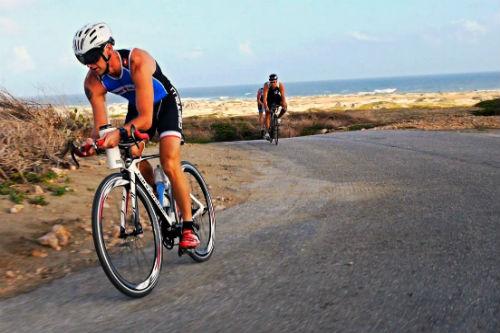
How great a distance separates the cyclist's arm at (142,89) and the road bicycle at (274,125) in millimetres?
11753

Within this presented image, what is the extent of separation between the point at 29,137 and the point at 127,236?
4476 mm

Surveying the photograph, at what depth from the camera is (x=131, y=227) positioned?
4.16 metres

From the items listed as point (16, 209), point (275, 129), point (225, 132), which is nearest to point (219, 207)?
point (16, 209)

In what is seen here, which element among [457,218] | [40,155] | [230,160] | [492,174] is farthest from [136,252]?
[230,160]

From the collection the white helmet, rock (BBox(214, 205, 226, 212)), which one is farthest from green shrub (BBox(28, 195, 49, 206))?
the white helmet

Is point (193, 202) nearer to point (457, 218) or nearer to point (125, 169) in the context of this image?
point (125, 169)

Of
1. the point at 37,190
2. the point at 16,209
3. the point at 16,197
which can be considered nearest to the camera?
the point at 16,209

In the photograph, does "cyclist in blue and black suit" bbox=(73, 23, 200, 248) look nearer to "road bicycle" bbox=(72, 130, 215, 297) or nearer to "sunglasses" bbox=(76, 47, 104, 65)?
"sunglasses" bbox=(76, 47, 104, 65)

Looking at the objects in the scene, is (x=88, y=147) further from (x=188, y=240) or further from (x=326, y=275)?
(x=326, y=275)

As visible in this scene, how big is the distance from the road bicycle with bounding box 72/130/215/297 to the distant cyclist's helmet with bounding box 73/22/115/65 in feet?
2.23

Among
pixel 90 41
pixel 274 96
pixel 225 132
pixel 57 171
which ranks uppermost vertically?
pixel 90 41

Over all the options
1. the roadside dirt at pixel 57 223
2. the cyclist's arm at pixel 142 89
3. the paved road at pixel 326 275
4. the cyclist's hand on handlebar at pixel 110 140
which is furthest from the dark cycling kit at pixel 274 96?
the cyclist's hand on handlebar at pixel 110 140

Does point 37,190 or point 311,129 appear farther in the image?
point 311,129

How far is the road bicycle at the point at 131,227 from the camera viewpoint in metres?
3.80
